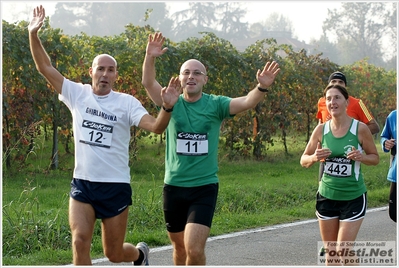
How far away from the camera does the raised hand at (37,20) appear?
6.44 m

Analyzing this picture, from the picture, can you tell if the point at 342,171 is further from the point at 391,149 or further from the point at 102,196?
the point at 102,196

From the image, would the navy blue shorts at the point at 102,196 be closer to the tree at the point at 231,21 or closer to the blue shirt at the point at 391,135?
the blue shirt at the point at 391,135

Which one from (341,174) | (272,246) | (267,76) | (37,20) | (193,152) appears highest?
(37,20)

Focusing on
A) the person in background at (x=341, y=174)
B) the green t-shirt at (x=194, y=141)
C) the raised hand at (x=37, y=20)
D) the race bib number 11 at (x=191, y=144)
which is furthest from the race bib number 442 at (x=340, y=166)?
the raised hand at (x=37, y=20)

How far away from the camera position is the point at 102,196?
606 centimetres

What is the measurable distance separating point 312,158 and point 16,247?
3291 millimetres

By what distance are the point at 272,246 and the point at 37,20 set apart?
382cm

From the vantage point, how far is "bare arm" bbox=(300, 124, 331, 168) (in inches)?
254

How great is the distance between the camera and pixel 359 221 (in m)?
6.35

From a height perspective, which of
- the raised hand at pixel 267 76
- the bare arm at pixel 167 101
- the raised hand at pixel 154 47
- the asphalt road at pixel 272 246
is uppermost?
the raised hand at pixel 154 47

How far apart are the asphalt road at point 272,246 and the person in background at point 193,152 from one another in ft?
4.31

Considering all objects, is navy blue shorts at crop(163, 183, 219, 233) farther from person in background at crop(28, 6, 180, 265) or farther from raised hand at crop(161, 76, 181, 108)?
raised hand at crop(161, 76, 181, 108)

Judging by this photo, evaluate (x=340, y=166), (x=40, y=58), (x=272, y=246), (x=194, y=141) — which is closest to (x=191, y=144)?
(x=194, y=141)

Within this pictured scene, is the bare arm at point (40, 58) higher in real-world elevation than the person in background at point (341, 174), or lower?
higher
